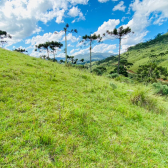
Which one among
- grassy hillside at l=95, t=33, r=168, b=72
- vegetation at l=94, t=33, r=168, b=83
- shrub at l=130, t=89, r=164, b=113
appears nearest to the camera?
shrub at l=130, t=89, r=164, b=113

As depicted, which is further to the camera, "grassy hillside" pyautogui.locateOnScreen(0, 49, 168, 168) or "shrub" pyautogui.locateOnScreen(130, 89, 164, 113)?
"shrub" pyautogui.locateOnScreen(130, 89, 164, 113)

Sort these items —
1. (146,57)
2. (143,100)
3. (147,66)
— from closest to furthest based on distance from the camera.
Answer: (143,100), (147,66), (146,57)

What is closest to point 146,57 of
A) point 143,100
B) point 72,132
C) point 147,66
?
point 147,66

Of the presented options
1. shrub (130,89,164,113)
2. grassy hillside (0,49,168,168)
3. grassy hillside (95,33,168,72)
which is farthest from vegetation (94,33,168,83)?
grassy hillside (0,49,168,168)

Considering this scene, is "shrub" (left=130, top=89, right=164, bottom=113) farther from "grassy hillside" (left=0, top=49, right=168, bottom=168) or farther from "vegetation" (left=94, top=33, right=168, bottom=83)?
"vegetation" (left=94, top=33, right=168, bottom=83)

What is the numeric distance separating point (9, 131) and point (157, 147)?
3.74 m

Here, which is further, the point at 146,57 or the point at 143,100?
the point at 146,57

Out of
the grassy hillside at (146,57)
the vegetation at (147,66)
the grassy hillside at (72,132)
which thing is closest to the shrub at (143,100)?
the grassy hillside at (72,132)

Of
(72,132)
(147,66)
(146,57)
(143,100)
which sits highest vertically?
(146,57)

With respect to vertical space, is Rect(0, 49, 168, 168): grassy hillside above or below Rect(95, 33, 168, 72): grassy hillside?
below

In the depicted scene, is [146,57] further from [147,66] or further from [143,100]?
[143,100]

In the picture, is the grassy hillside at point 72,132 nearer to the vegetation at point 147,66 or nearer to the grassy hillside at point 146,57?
the vegetation at point 147,66

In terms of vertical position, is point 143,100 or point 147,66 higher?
point 147,66

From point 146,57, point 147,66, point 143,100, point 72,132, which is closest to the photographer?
point 72,132
